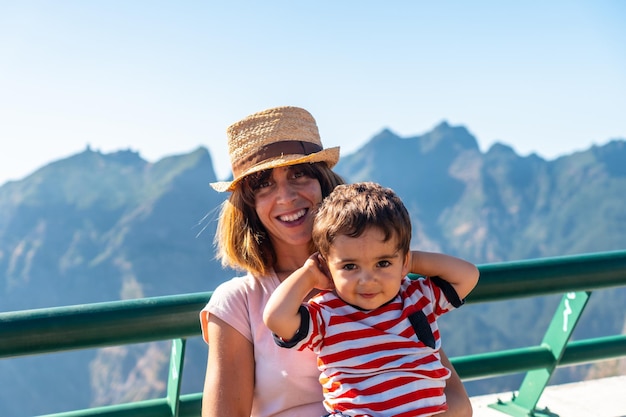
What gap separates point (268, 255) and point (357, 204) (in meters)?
0.59

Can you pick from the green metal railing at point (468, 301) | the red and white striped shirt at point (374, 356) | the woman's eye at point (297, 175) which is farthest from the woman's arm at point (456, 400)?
the woman's eye at point (297, 175)

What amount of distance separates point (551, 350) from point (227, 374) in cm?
169

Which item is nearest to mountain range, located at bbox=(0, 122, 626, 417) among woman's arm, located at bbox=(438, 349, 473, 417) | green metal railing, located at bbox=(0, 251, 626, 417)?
green metal railing, located at bbox=(0, 251, 626, 417)

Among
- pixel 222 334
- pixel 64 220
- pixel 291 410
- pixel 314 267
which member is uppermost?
pixel 64 220

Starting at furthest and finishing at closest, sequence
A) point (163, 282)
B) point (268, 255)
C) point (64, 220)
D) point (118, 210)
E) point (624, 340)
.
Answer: point (118, 210), point (64, 220), point (163, 282), point (624, 340), point (268, 255)

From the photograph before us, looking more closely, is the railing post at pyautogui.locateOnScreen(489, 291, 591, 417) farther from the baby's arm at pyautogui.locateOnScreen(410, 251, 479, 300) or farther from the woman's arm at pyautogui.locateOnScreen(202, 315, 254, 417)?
the woman's arm at pyautogui.locateOnScreen(202, 315, 254, 417)

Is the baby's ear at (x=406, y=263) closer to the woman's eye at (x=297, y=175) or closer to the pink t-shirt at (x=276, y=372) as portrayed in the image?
the pink t-shirt at (x=276, y=372)

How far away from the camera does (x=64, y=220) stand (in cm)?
13375

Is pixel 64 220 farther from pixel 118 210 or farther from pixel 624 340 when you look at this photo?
pixel 624 340

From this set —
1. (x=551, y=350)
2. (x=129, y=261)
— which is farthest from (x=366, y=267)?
(x=129, y=261)

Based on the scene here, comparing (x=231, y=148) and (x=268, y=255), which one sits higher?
(x=231, y=148)

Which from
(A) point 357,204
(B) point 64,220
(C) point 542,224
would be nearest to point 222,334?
(A) point 357,204

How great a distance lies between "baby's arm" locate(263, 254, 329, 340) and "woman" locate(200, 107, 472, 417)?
271mm

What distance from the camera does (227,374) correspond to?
81.9 inches
